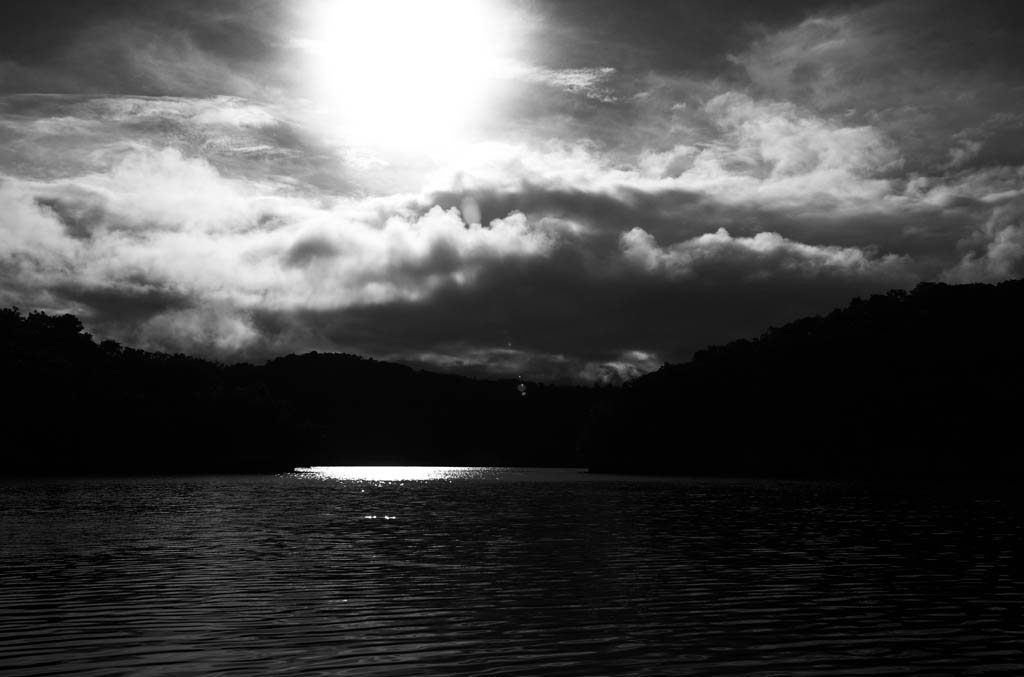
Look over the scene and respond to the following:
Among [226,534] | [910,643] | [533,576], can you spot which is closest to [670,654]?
[910,643]

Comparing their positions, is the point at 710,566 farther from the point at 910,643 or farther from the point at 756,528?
the point at 756,528

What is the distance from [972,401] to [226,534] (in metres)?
178

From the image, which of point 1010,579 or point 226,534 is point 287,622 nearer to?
point 1010,579

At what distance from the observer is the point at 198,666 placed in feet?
73.7

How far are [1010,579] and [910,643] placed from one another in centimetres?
1585

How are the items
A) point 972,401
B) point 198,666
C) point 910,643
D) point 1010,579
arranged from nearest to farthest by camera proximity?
point 198,666
point 910,643
point 1010,579
point 972,401

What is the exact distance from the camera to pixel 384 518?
77938 mm

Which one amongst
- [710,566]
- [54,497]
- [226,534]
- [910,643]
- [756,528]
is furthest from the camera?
[54,497]

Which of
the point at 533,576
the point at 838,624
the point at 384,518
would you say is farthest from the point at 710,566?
the point at 384,518

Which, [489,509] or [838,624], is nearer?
[838,624]

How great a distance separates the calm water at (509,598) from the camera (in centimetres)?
2345

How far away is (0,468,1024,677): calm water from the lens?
23453mm

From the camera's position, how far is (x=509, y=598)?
3325 centimetres

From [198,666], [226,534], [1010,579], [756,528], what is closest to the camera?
[198,666]
